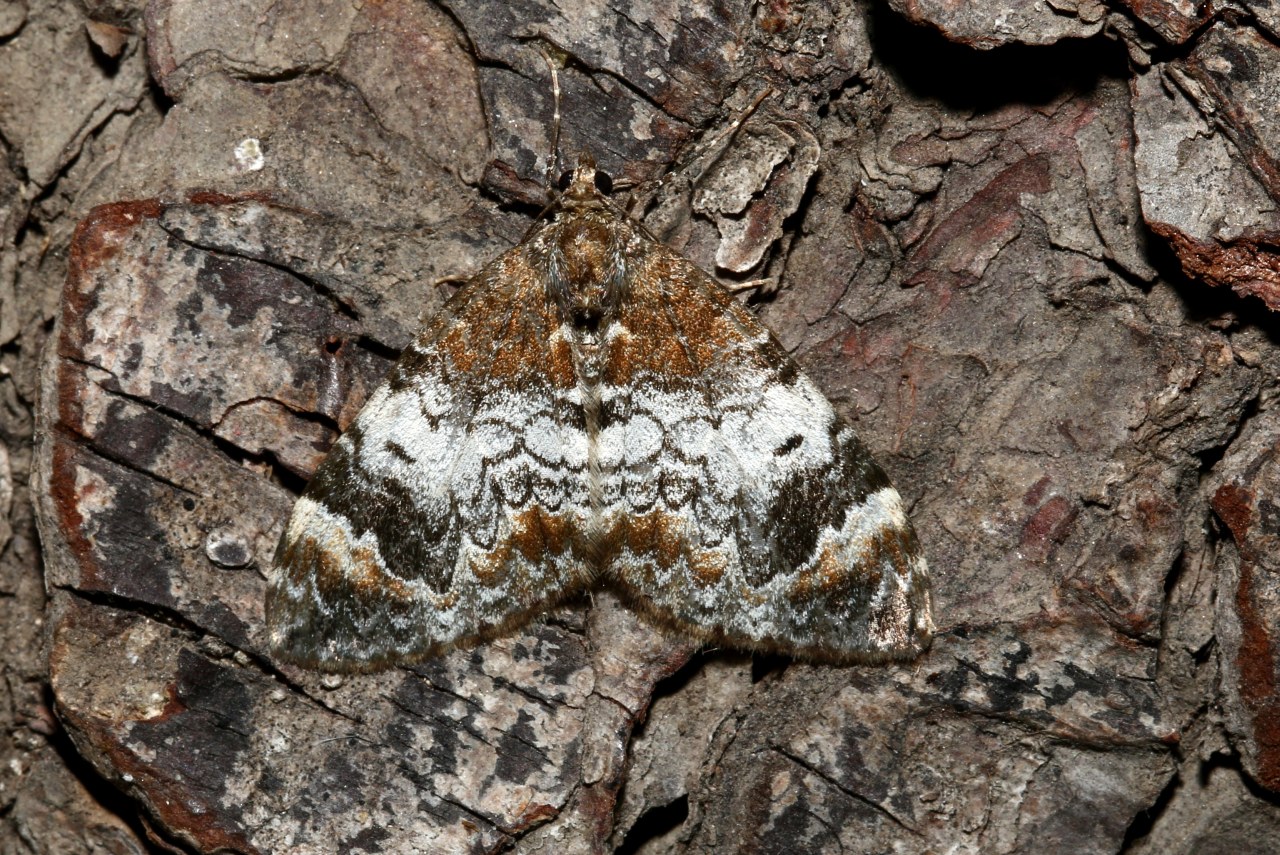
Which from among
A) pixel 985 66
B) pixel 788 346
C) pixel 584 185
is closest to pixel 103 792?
pixel 584 185

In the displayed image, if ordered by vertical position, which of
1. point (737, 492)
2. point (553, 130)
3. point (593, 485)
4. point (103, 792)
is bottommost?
point (103, 792)

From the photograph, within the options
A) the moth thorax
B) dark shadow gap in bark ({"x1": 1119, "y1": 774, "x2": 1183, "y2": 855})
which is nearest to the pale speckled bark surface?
dark shadow gap in bark ({"x1": 1119, "y1": 774, "x2": 1183, "y2": 855})

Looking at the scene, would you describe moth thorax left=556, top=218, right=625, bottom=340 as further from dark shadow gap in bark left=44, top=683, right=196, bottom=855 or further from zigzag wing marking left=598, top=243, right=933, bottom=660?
dark shadow gap in bark left=44, top=683, right=196, bottom=855

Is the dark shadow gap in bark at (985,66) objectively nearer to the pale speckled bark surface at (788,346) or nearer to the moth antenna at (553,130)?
the pale speckled bark surface at (788,346)

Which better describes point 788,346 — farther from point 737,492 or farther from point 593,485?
point 593,485

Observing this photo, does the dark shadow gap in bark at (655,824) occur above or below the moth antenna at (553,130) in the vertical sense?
below

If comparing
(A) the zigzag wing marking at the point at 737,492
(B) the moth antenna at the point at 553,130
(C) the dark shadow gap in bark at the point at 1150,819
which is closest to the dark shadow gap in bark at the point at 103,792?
(A) the zigzag wing marking at the point at 737,492

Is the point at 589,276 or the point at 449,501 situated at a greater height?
the point at 589,276
